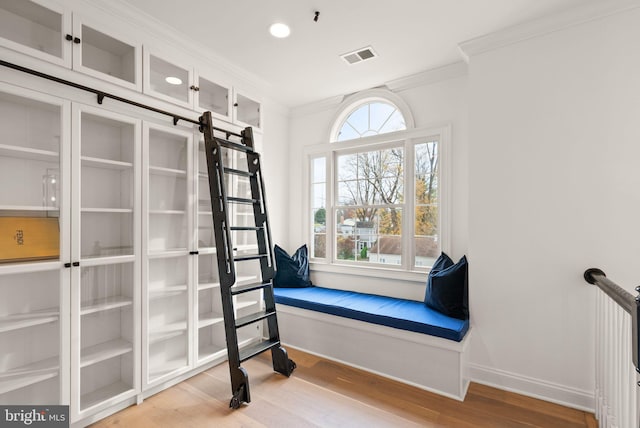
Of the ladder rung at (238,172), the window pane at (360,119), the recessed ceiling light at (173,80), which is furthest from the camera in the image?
the window pane at (360,119)

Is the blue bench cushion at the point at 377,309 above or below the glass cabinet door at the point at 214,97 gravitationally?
below

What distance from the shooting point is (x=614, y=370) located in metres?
1.65

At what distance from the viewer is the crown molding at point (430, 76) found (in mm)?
2932

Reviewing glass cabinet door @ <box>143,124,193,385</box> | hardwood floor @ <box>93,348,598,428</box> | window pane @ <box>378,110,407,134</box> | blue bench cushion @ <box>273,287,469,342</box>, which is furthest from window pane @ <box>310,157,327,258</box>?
glass cabinet door @ <box>143,124,193,385</box>

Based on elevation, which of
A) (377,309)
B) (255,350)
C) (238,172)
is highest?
(238,172)

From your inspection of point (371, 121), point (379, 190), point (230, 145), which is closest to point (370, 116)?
point (371, 121)

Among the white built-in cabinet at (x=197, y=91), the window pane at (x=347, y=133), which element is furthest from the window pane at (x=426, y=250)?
the white built-in cabinet at (x=197, y=91)

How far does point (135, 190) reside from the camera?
7.27ft

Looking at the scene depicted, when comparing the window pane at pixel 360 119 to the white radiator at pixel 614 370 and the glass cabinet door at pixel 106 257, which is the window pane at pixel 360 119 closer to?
the glass cabinet door at pixel 106 257

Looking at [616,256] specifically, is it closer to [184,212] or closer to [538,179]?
[538,179]

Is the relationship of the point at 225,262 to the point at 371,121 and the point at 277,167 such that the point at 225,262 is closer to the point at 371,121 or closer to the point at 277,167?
the point at 277,167

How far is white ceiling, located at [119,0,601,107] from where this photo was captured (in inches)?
84.7

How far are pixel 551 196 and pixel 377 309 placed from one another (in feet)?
5.26

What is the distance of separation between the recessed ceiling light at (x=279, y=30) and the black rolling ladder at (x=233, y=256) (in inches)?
32.2
